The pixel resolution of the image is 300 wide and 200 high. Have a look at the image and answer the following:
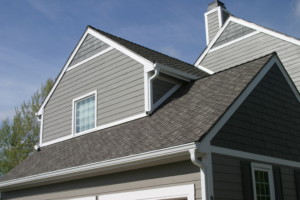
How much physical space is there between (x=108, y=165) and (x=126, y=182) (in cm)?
57

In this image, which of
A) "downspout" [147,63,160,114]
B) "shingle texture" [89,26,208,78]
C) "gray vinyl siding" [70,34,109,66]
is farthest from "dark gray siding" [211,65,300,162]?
"gray vinyl siding" [70,34,109,66]

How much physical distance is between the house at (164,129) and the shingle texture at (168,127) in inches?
1.8

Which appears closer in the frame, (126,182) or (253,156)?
(253,156)

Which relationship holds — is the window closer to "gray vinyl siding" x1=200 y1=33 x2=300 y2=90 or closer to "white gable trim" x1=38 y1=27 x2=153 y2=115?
"white gable trim" x1=38 y1=27 x2=153 y2=115

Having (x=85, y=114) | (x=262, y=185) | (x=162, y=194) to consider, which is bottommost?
(x=162, y=194)

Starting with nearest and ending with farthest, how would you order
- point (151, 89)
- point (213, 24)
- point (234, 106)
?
point (234, 106) → point (151, 89) → point (213, 24)

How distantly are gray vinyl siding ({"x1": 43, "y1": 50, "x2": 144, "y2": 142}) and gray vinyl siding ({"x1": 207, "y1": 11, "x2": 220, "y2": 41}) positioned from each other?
6102 mm

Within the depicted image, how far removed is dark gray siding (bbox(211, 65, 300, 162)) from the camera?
8172 mm

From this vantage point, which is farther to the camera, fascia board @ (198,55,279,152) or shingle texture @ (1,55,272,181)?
shingle texture @ (1,55,272,181)

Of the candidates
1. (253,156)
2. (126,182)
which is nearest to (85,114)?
(126,182)

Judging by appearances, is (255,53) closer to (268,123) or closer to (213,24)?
(213,24)

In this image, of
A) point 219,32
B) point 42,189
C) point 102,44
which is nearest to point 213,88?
point 102,44

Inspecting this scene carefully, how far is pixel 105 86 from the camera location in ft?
40.8

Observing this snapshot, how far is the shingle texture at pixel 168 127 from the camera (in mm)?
8164
